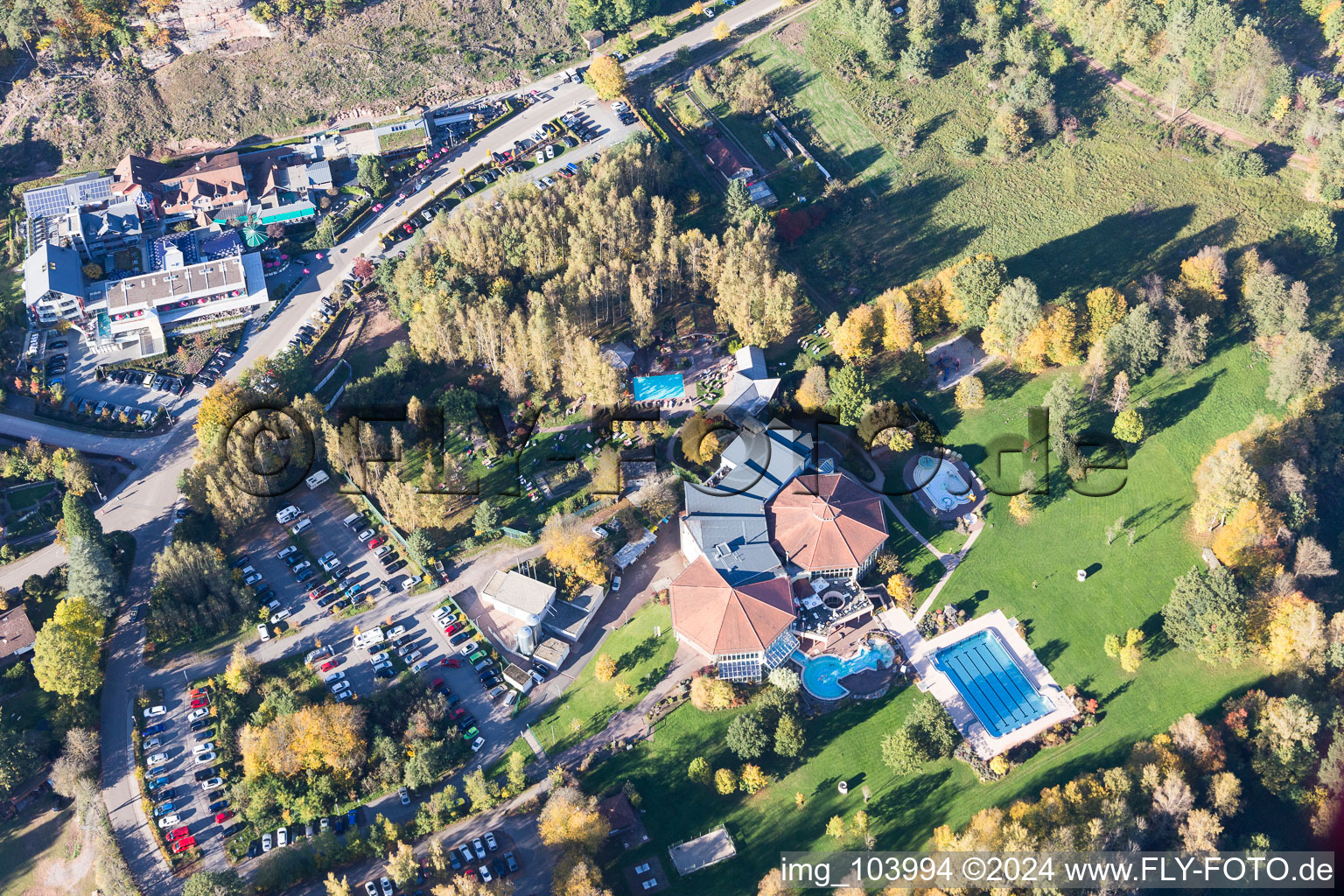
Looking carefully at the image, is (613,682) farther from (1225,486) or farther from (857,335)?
(1225,486)

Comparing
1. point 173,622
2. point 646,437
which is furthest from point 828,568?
point 173,622

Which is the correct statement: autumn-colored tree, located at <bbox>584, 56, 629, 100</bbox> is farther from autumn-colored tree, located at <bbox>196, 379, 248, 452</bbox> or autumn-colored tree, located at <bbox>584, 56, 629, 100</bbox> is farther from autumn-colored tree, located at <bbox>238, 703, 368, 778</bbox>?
autumn-colored tree, located at <bbox>238, 703, 368, 778</bbox>

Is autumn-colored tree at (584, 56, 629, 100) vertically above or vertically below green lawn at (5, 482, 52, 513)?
above

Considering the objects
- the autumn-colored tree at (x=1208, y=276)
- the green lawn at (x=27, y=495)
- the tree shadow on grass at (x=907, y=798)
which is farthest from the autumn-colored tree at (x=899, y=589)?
the green lawn at (x=27, y=495)

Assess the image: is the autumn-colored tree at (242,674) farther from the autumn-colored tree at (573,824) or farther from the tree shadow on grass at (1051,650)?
the tree shadow on grass at (1051,650)

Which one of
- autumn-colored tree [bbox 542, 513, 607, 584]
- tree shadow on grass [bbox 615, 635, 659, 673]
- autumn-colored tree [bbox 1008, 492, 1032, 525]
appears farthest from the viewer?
autumn-colored tree [bbox 1008, 492, 1032, 525]

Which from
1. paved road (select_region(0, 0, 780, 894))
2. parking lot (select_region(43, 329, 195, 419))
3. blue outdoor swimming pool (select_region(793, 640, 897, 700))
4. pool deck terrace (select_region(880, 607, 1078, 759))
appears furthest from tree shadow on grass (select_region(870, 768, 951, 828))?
parking lot (select_region(43, 329, 195, 419))
